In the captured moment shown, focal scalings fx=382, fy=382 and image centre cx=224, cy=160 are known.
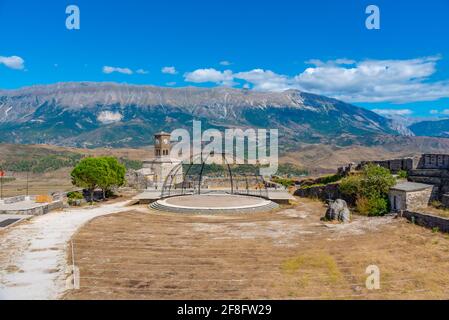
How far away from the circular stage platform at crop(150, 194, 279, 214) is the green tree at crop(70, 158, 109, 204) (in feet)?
24.9

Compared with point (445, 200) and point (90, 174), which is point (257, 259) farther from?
point (90, 174)

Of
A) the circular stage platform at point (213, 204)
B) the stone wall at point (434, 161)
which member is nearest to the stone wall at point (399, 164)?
the stone wall at point (434, 161)

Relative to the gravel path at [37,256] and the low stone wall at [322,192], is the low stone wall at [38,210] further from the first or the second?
the low stone wall at [322,192]

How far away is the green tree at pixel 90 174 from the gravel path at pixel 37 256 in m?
8.83

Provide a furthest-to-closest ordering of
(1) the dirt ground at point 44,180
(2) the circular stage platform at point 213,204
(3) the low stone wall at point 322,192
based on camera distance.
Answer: (1) the dirt ground at point 44,180, (3) the low stone wall at point 322,192, (2) the circular stage platform at point 213,204

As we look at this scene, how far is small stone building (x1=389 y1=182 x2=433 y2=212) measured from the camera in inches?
1161

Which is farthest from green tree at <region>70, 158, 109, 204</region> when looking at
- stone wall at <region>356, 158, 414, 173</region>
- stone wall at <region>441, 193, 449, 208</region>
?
stone wall at <region>441, 193, 449, 208</region>

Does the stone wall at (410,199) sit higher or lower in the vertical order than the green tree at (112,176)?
lower

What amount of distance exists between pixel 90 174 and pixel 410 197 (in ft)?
102

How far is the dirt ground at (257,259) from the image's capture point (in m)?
15.3

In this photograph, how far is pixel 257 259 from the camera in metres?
19.7

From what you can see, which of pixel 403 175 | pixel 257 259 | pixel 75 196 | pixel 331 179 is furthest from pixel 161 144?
pixel 257 259

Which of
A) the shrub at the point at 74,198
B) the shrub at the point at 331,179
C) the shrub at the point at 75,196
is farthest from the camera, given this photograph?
the shrub at the point at 331,179
